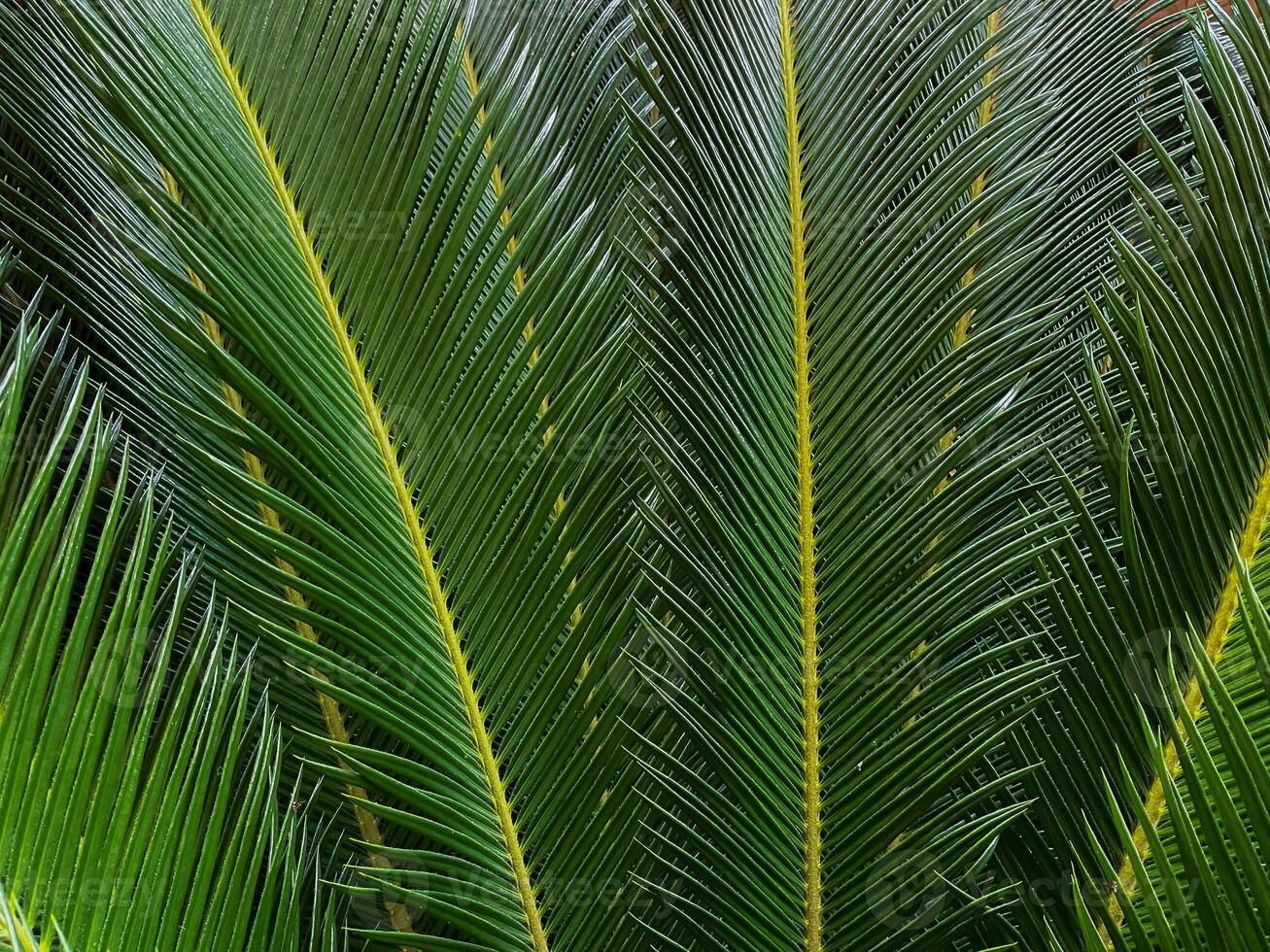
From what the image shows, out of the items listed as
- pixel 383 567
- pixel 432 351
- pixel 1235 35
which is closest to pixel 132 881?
pixel 383 567

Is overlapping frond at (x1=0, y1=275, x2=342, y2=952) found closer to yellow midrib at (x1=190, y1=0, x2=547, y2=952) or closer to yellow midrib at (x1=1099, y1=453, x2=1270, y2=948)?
yellow midrib at (x1=190, y1=0, x2=547, y2=952)

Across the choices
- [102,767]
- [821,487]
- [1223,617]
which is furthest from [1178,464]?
[102,767]

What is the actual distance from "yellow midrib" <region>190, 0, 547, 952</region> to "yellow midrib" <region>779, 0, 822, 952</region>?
0.77ft

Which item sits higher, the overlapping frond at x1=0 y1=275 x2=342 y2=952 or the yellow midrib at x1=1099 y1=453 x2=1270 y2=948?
the yellow midrib at x1=1099 y1=453 x2=1270 y2=948

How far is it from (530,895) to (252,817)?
0.81 ft

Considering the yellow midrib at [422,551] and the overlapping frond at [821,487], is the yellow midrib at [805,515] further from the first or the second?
the yellow midrib at [422,551]

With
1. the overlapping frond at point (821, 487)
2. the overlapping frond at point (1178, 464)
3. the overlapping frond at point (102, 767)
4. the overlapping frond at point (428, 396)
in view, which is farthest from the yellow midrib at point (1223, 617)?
the overlapping frond at point (102, 767)

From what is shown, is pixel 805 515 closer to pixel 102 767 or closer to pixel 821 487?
pixel 821 487

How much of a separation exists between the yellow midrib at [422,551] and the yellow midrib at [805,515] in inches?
9.2

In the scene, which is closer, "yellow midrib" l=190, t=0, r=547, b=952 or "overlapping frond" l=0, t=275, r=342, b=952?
"overlapping frond" l=0, t=275, r=342, b=952

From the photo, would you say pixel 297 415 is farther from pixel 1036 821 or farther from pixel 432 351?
pixel 1036 821

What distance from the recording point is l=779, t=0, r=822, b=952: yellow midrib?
0.85 m

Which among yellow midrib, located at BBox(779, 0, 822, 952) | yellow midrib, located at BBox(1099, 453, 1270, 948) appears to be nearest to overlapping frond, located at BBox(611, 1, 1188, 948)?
yellow midrib, located at BBox(779, 0, 822, 952)

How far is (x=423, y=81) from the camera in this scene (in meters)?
0.90
